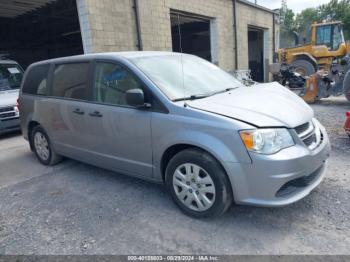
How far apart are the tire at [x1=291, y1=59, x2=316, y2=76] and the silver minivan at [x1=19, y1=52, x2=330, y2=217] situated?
11.4 m

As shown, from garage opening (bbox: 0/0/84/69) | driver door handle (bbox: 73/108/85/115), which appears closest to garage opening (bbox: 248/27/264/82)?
garage opening (bbox: 0/0/84/69)

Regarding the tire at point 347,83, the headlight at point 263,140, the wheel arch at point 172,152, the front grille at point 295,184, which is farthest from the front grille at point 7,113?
the tire at point 347,83

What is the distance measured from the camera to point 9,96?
770 centimetres

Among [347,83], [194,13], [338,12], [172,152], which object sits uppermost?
[338,12]

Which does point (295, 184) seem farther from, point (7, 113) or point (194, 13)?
point (194, 13)

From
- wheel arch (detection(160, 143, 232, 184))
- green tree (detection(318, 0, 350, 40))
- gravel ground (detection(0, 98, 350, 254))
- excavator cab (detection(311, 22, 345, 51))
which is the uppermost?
green tree (detection(318, 0, 350, 40))

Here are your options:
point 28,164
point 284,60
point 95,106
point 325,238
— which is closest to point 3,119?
point 28,164

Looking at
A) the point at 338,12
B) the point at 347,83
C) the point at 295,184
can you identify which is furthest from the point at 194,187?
the point at 338,12

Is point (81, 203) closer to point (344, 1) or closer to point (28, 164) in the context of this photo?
point (28, 164)

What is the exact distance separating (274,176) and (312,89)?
7935 mm

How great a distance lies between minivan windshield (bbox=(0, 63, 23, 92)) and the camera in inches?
323

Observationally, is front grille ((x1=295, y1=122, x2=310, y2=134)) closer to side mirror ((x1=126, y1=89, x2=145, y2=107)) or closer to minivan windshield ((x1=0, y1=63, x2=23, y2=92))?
side mirror ((x1=126, y1=89, x2=145, y2=107))

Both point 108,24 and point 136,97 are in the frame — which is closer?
point 136,97

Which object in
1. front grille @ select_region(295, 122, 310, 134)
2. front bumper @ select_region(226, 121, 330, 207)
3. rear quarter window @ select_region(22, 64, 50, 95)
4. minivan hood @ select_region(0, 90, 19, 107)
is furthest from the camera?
minivan hood @ select_region(0, 90, 19, 107)
